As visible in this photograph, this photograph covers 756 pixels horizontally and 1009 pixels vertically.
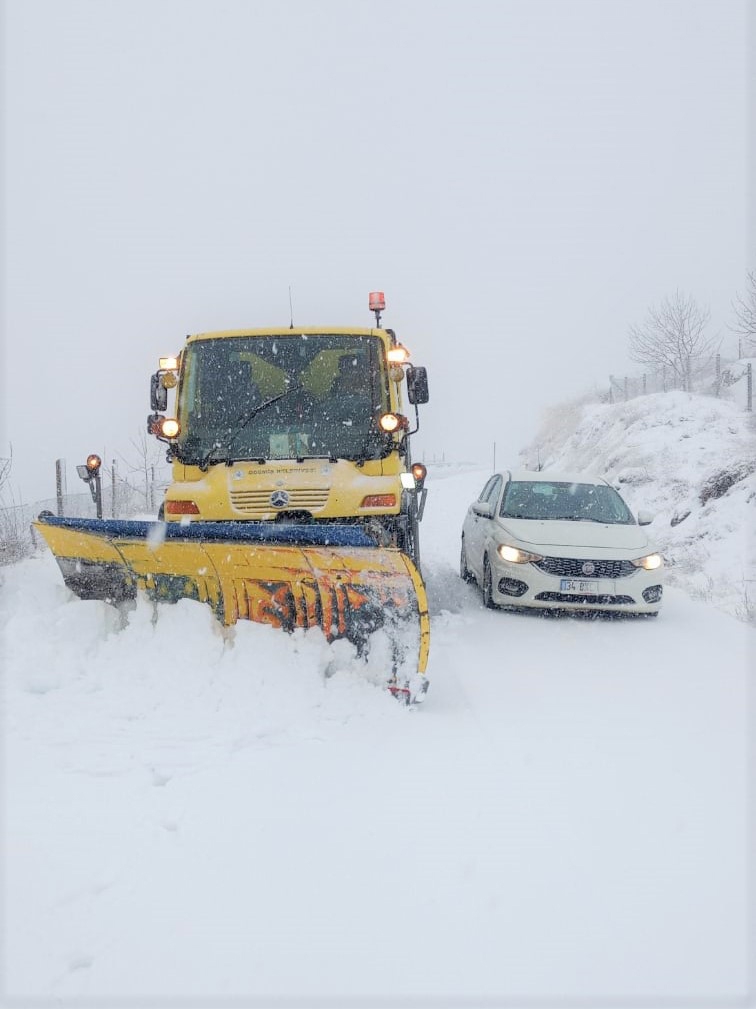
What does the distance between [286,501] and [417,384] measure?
66.9 inches

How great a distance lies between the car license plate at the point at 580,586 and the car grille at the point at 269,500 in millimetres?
2564

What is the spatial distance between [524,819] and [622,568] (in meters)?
4.53

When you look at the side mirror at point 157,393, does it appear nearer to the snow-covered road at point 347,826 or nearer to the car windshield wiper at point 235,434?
the car windshield wiper at point 235,434

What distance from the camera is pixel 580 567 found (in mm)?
7270

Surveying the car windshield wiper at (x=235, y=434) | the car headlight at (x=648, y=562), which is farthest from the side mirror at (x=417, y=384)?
the car headlight at (x=648, y=562)

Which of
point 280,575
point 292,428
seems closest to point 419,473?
point 292,428

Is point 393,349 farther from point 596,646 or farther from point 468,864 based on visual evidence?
point 468,864

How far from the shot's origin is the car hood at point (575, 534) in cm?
746

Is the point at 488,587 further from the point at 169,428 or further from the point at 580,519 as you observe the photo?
the point at 169,428

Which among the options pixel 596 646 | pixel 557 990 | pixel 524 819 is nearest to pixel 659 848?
pixel 524 819

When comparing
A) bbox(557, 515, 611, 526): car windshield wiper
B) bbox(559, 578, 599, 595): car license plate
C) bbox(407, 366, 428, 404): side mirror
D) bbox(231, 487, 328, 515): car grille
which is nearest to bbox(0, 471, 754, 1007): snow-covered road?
bbox(231, 487, 328, 515): car grille

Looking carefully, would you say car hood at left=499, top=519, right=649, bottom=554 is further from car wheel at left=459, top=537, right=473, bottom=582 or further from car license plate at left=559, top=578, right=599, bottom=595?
car wheel at left=459, top=537, right=473, bottom=582

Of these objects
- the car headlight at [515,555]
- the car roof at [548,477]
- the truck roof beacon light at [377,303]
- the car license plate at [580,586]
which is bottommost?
the car license plate at [580,586]

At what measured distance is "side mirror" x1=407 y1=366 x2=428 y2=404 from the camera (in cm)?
682
